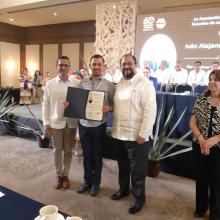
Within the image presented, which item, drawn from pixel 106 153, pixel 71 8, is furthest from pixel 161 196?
pixel 71 8

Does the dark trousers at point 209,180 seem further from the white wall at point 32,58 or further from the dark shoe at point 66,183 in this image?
the white wall at point 32,58

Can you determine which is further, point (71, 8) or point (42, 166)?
point (71, 8)

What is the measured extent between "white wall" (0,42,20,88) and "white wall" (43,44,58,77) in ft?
4.60

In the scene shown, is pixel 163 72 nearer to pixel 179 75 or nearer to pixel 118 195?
pixel 179 75

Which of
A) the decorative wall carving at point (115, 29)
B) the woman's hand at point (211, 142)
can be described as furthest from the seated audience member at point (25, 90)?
the woman's hand at point (211, 142)

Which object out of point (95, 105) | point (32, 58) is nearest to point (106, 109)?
point (95, 105)

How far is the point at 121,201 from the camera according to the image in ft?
8.48

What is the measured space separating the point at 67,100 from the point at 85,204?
1.05 metres

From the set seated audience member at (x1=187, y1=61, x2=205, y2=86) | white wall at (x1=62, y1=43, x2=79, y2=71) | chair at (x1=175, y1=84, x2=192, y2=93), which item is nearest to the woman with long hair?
chair at (x1=175, y1=84, x2=192, y2=93)

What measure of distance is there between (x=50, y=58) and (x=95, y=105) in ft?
29.8

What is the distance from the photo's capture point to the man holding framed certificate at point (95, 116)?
95.1 inches

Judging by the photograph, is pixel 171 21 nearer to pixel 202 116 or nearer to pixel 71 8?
pixel 71 8

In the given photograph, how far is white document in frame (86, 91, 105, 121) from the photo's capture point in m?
2.40

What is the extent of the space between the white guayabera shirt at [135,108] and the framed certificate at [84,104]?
0.17 metres
